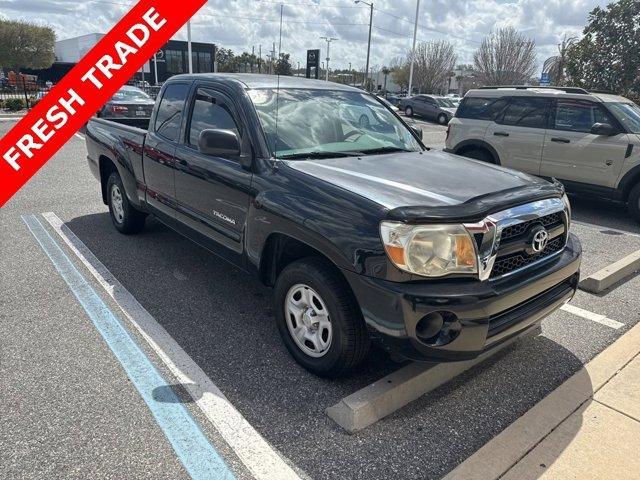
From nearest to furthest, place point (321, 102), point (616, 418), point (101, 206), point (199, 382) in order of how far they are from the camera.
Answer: point (616, 418)
point (199, 382)
point (321, 102)
point (101, 206)

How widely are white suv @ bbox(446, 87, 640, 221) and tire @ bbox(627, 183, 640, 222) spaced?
1cm

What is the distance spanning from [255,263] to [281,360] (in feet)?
2.27

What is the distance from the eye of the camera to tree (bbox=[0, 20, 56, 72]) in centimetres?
3725

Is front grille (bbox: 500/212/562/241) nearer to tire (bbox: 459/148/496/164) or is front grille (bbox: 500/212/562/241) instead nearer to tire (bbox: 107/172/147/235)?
tire (bbox: 107/172/147/235)

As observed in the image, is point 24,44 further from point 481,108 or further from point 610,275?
point 610,275

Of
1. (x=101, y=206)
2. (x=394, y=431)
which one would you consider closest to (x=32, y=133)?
(x=101, y=206)

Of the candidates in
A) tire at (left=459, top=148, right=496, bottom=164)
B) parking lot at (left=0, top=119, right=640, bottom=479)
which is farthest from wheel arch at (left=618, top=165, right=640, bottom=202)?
parking lot at (left=0, top=119, right=640, bottom=479)

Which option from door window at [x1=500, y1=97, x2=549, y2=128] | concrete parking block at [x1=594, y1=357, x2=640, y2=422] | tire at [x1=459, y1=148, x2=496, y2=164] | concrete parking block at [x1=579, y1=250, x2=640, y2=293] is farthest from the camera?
tire at [x1=459, y1=148, x2=496, y2=164]

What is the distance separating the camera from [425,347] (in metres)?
2.51

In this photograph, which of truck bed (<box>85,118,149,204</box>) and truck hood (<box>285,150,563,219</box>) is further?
truck bed (<box>85,118,149,204</box>)

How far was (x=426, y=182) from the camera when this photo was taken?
2.97 meters

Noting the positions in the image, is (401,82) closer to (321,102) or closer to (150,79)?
(150,79)

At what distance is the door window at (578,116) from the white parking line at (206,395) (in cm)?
679

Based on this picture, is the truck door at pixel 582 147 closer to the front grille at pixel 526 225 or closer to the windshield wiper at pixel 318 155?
the front grille at pixel 526 225
